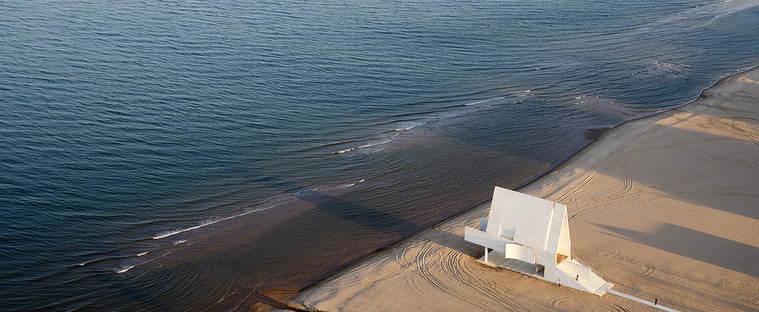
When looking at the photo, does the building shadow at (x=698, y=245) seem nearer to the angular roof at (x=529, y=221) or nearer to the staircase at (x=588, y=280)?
the staircase at (x=588, y=280)

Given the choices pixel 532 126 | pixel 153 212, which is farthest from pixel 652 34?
pixel 153 212

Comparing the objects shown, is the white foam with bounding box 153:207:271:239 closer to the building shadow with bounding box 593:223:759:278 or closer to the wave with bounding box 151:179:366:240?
the wave with bounding box 151:179:366:240

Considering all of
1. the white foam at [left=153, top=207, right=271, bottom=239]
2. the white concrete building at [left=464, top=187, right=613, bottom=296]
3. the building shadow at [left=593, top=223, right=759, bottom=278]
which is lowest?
the building shadow at [left=593, top=223, right=759, bottom=278]

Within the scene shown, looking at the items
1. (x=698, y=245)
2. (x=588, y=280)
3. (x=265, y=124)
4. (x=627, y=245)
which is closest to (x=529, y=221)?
(x=588, y=280)

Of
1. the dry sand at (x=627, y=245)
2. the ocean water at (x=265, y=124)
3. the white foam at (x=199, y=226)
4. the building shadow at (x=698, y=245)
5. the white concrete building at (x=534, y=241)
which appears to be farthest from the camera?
the white foam at (x=199, y=226)

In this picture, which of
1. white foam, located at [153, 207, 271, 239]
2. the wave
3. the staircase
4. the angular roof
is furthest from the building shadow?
white foam, located at [153, 207, 271, 239]

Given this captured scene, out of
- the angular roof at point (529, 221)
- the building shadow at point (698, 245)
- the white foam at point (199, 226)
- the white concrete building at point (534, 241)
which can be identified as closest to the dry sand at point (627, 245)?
the building shadow at point (698, 245)

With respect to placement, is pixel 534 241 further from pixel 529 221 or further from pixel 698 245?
pixel 698 245
